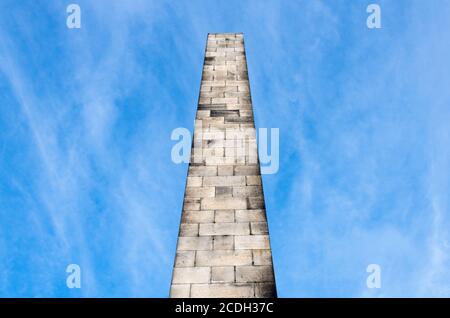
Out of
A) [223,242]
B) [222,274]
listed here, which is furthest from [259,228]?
[222,274]

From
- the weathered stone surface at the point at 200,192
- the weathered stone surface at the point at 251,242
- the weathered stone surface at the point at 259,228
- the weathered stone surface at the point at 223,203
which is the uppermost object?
the weathered stone surface at the point at 200,192

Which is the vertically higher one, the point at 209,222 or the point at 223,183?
the point at 223,183

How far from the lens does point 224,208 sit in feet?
27.2

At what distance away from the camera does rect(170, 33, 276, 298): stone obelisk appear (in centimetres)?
700

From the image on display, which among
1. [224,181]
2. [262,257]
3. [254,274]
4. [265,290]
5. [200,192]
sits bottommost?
[265,290]

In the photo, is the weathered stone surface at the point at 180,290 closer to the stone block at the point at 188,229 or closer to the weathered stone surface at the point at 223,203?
the stone block at the point at 188,229

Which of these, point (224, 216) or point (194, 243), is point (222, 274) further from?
point (224, 216)

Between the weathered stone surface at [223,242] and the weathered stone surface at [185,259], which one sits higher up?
the weathered stone surface at [223,242]

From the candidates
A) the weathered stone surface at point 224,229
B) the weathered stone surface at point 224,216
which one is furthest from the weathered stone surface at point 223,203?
the weathered stone surface at point 224,229

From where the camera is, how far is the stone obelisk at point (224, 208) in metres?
7.00

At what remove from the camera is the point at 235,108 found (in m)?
11.0
